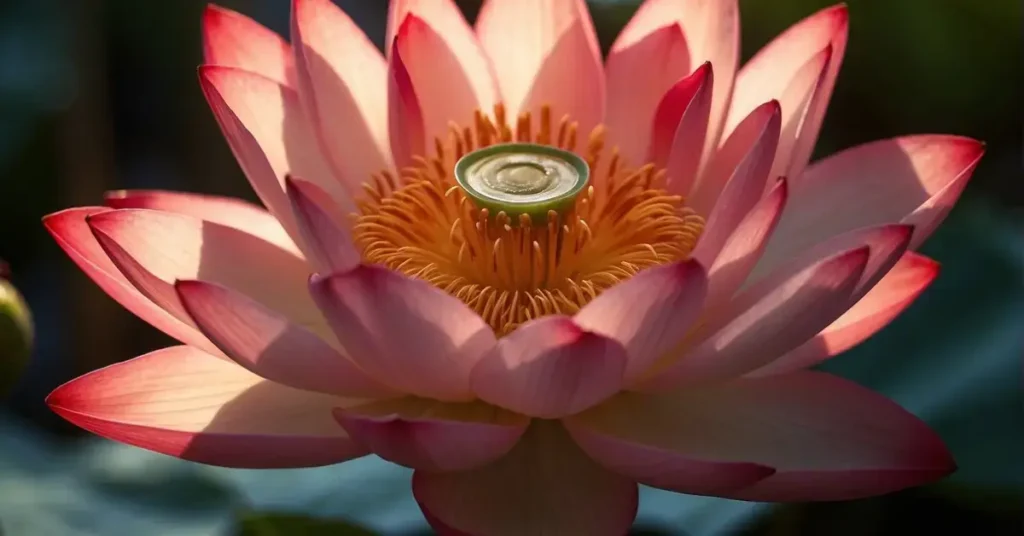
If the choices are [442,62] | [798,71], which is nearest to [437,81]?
[442,62]

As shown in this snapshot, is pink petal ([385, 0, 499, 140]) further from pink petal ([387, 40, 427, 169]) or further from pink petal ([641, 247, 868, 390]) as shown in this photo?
pink petal ([641, 247, 868, 390])

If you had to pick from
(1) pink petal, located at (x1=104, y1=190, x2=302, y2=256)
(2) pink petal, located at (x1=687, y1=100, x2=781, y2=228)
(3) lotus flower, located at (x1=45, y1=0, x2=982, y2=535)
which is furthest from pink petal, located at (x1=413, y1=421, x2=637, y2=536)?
(1) pink petal, located at (x1=104, y1=190, x2=302, y2=256)

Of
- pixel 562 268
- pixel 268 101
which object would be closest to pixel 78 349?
pixel 268 101

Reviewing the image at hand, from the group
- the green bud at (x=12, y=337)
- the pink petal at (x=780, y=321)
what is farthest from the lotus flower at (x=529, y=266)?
the green bud at (x=12, y=337)

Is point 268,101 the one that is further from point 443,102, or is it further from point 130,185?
point 130,185

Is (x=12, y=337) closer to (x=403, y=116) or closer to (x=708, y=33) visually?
(x=403, y=116)

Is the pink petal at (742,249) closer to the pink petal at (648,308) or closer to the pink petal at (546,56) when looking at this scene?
the pink petal at (648,308)
